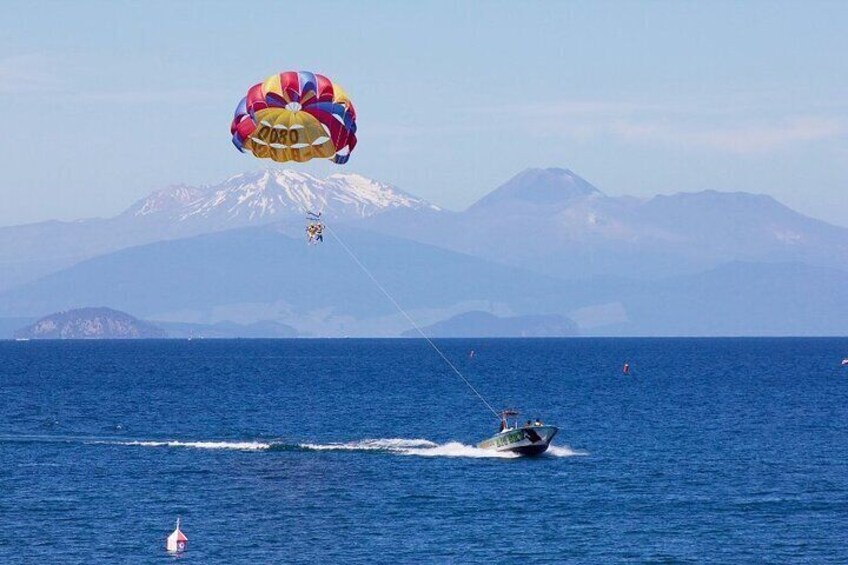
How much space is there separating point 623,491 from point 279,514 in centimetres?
1952

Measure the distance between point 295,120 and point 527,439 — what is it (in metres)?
26.0

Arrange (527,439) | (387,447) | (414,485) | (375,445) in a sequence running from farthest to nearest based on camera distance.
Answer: (375,445) → (387,447) → (527,439) → (414,485)

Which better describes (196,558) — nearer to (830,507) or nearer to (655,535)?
(655,535)

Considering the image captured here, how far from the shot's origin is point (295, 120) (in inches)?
3265

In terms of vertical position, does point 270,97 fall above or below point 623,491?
above

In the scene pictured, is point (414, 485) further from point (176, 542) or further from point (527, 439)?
point (176, 542)

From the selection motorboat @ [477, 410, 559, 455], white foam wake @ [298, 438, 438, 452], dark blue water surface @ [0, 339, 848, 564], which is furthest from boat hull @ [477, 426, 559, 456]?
white foam wake @ [298, 438, 438, 452]

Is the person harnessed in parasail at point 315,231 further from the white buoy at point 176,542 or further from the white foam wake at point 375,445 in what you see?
the white foam wake at point 375,445

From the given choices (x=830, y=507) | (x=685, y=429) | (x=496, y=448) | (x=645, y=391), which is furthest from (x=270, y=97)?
(x=645, y=391)

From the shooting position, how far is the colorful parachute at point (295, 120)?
270 feet

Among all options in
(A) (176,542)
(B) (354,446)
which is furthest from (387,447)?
(A) (176,542)

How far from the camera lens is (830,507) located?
247ft

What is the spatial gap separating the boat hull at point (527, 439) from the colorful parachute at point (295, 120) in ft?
72.8

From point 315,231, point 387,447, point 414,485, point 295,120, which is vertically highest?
point 295,120
